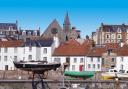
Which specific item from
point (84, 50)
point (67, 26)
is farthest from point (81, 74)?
point (67, 26)

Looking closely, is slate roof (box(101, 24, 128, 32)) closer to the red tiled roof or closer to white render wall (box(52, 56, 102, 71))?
the red tiled roof

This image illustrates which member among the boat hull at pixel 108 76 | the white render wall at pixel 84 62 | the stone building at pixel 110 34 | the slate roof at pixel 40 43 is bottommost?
the boat hull at pixel 108 76

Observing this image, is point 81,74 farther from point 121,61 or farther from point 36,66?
point 121,61

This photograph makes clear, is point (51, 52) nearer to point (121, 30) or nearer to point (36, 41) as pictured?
point (36, 41)

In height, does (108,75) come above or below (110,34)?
below

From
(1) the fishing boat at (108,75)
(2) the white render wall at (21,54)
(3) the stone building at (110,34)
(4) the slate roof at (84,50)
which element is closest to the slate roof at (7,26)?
(3) the stone building at (110,34)

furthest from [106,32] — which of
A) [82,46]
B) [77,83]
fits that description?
[77,83]

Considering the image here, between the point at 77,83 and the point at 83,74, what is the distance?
37.4 feet

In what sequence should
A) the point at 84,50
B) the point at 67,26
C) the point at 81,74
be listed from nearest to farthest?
the point at 81,74
the point at 84,50
the point at 67,26

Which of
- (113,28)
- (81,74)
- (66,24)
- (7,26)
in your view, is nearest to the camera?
(81,74)

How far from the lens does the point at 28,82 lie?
5000 cm

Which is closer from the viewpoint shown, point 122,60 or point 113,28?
point 122,60

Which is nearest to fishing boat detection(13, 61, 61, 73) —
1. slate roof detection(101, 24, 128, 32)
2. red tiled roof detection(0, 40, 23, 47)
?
red tiled roof detection(0, 40, 23, 47)

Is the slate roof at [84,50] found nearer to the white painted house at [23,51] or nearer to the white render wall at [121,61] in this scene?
the white render wall at [121,61]
